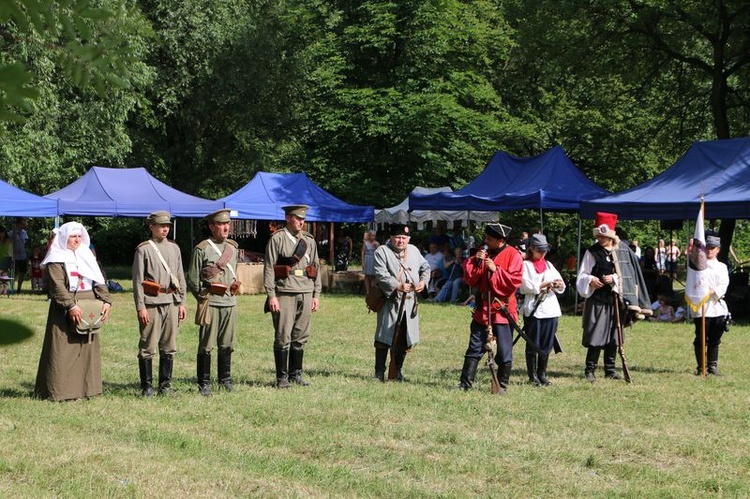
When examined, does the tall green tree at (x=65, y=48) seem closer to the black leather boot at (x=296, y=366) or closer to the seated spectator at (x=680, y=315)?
the black leather boot at (x=296, y=366)

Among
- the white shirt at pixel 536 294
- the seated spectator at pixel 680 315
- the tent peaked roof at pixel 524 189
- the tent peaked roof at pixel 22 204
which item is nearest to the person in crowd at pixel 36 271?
the tent peaked roof at pixel 22 204

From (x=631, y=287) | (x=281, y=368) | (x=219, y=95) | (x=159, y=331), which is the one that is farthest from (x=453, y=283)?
(x=219, y=95)

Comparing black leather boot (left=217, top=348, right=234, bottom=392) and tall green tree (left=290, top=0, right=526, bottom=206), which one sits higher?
tall green tree (left=290, top=0, right=526, bottom=206)

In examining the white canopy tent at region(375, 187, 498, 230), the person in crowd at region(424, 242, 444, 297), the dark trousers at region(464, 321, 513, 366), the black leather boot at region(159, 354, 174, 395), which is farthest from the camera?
the white canopy tent at region(375, 187, 498, 230)

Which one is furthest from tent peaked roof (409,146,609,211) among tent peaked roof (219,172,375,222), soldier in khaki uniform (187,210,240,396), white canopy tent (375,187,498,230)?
soldier in khaki uniform (187,210,240,396)

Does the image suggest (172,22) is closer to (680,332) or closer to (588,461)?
(680,332)

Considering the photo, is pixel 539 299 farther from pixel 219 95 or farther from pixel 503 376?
pixel 219 95

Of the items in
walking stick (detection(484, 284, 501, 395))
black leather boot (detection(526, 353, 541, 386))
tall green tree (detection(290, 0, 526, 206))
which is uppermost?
tall green tree (detection(290, 0, 526, 206))

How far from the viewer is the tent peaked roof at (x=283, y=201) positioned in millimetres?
22234

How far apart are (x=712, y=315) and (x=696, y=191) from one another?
20.6 feet

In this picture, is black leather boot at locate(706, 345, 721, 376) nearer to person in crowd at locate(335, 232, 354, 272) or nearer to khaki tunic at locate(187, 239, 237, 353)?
khaki tunic at locate(187, 239, 237, 353)

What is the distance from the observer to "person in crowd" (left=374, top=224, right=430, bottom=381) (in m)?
9.64

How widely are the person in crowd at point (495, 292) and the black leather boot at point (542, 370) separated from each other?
0.72 meters

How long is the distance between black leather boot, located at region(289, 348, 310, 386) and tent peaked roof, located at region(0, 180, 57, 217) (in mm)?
10605
